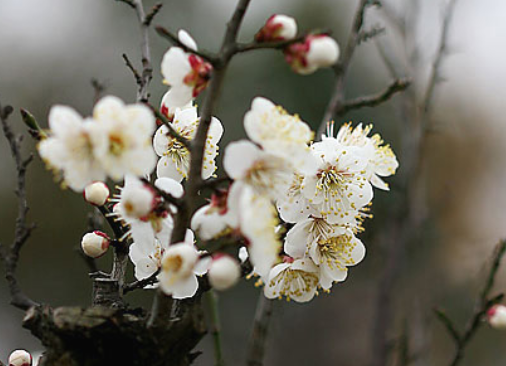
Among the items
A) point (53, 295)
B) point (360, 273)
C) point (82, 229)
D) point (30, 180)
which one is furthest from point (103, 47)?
point (360, 273)

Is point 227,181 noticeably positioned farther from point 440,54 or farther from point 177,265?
point 440,54

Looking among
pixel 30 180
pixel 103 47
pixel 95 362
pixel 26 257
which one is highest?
pixel 103 47

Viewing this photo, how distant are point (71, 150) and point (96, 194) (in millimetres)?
244

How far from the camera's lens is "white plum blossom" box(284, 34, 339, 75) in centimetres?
72

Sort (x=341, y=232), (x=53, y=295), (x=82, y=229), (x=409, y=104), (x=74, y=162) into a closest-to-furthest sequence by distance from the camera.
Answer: (x=74, y=162) → (x=341, y=232) → (x=409, y=104) → (x=82, y=229) → (x=53, y=295)

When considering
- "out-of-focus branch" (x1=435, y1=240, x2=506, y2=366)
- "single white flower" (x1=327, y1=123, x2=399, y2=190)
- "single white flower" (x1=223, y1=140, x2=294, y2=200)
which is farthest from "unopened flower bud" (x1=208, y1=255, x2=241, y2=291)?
"out-of-focus branch" (x1=435, y1=240, x2=506, y2=366)

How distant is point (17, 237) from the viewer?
0.81 metres

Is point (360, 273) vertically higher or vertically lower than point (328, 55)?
higher

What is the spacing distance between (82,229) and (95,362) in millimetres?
6038

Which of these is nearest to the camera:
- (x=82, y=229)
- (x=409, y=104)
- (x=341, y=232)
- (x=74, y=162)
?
(x=74, y=162)

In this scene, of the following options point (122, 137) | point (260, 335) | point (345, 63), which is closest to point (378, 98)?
point (345, 63)

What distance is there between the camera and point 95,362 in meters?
0.72

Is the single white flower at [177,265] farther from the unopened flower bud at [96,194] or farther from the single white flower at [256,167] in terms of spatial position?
the unopened flower bud at [96,194]

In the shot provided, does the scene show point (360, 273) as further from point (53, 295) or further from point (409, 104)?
point (409, 104)
